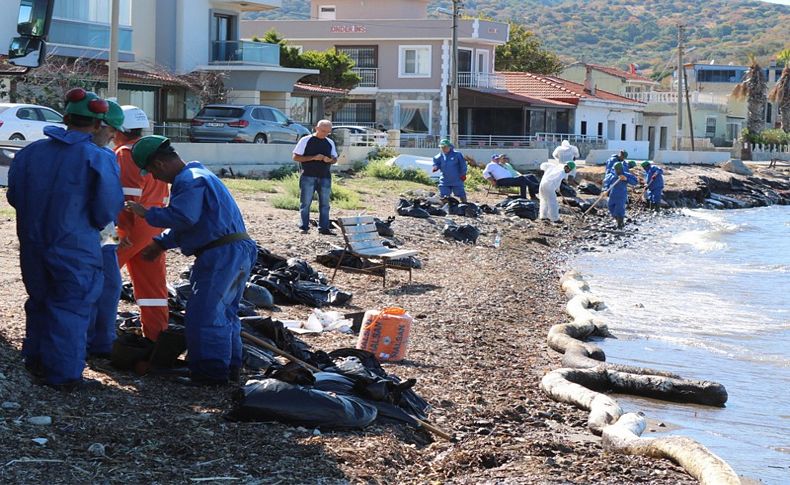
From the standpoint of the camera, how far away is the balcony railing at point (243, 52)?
39.7m

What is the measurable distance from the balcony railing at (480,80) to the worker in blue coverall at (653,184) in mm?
19674

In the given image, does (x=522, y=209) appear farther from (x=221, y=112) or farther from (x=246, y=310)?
(x=246, y=310)

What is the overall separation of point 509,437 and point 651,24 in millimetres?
197682

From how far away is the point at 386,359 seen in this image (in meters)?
9.09

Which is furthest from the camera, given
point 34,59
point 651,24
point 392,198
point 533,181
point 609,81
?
point 651,24

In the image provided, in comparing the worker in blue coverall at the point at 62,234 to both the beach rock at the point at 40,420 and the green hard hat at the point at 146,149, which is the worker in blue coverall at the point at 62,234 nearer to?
the green hard hat at the point at 146,149

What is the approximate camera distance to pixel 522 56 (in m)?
69.9

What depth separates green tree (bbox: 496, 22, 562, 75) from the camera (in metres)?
69.4

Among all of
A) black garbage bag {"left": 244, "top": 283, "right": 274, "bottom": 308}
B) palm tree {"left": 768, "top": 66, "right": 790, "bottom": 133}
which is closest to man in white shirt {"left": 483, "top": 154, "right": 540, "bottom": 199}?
black garbage bag {"left": 244, "top": 283, "right": 274, "bottom": 308}

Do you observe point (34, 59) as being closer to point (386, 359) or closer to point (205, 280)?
point (205, 280)

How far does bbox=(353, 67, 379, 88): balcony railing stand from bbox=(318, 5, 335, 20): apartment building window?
5817 millimetres

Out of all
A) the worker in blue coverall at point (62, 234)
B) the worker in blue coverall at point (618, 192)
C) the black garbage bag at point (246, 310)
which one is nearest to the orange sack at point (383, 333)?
the black garbage bag at point (246, 310)

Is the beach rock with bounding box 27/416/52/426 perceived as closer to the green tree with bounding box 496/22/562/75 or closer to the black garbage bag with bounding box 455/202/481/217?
the black garbage bag with bounding box 455/202/481/217

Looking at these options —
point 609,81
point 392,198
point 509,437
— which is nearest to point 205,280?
point 509,437
